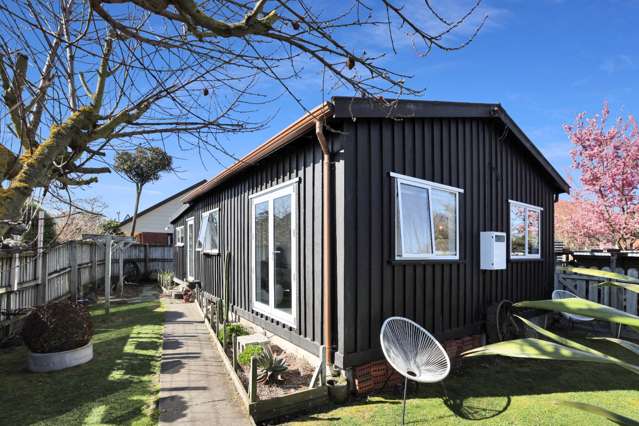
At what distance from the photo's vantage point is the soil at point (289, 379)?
4.07m

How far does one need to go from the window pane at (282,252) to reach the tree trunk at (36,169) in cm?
315

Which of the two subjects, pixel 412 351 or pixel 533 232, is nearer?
pixel 412 351

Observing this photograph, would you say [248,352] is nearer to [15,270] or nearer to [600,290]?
[15,270]

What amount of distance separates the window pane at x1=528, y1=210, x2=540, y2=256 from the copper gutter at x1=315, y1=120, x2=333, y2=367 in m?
5.40

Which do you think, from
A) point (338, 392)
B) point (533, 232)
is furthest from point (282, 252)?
point (533, 232)

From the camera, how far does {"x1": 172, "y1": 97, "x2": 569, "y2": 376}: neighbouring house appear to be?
4.30 m

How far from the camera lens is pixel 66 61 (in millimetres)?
3021

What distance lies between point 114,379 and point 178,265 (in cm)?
1073

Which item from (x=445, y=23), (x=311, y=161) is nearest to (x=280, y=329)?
(x=311, y=161)

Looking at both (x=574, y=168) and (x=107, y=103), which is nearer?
(x=107, y=103)

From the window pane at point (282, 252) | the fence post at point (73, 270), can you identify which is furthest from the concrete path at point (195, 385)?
the fence post at point (73, 270)

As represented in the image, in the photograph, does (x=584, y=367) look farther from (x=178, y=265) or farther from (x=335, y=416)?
(x=178, y=265)

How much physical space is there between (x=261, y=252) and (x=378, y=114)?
2994mm

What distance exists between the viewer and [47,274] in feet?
25.2
